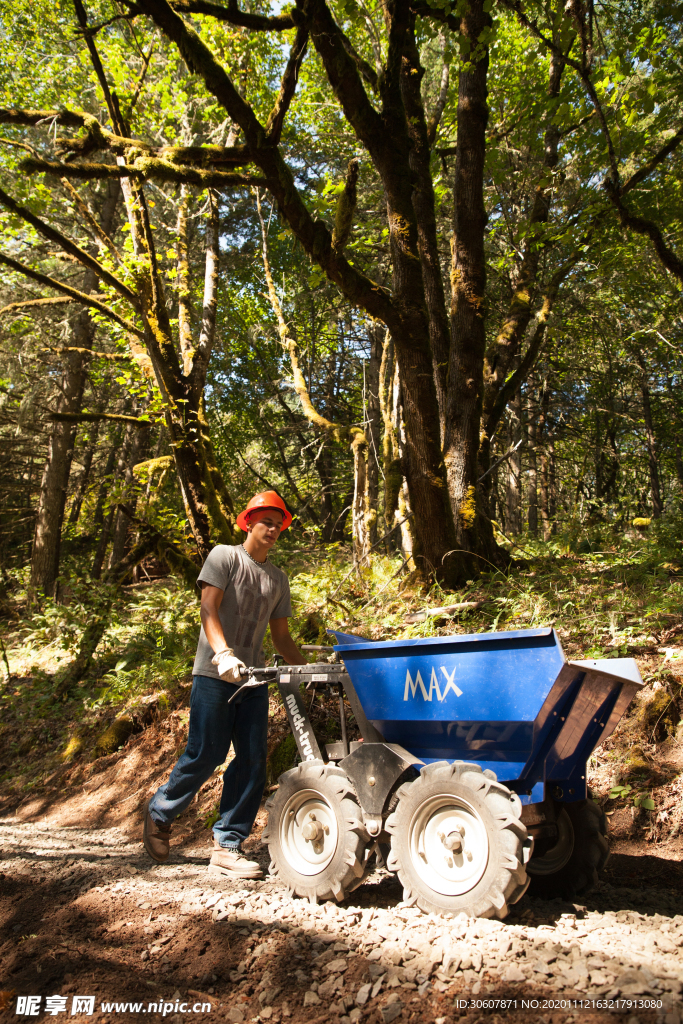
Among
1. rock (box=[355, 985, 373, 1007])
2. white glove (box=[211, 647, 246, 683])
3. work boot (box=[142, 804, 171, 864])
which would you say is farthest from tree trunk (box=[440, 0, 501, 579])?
rock (box=[355, 985, 373, 1007])

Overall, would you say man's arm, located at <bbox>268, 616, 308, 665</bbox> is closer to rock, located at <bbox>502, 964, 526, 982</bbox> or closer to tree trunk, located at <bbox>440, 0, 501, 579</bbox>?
rock, located at <bbox>502, 964, 526, 982</bbox>

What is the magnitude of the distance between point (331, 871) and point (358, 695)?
33.9 inches

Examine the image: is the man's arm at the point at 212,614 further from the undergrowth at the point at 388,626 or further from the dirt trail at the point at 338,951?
the undergrowth at the point at 388,626

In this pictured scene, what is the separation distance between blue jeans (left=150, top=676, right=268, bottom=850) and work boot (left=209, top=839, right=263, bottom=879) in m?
0.04

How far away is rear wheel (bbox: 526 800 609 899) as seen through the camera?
3260 mm

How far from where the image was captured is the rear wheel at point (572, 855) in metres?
3.26

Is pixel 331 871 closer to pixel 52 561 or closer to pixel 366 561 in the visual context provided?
pixel 366 561

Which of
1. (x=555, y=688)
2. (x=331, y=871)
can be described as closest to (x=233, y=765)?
(x=331, y=871)

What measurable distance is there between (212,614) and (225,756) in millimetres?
863

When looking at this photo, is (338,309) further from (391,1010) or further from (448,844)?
(391,1010)

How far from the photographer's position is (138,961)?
2762 mm

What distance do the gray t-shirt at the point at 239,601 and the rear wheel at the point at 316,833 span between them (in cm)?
82

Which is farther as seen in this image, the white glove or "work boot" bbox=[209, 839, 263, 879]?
"work boot" bbox=[209, 839, 263, 879]

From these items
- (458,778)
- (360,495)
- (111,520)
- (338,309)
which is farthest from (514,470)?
(458,778)
